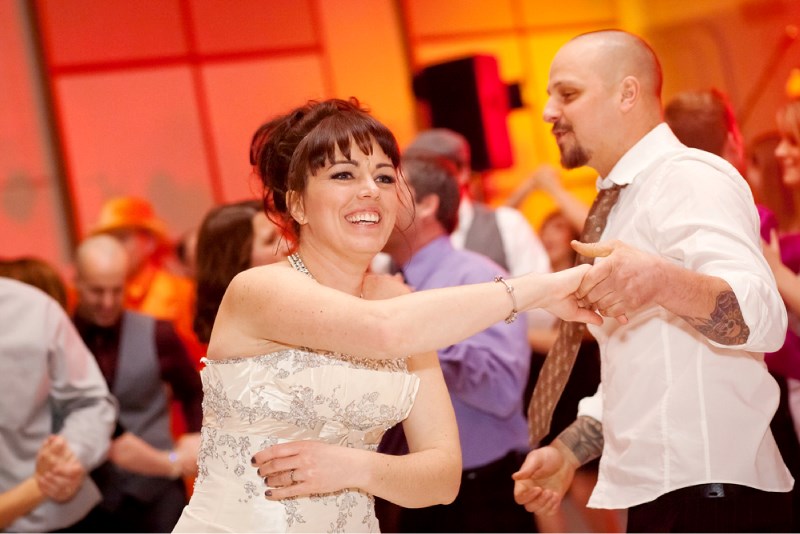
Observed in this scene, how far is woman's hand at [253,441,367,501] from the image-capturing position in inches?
72.1

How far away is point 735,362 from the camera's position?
2164 millimetres

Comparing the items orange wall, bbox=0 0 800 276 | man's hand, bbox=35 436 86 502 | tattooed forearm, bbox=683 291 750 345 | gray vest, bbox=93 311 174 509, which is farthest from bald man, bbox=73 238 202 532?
orange wall, bbox=0 0 800 276

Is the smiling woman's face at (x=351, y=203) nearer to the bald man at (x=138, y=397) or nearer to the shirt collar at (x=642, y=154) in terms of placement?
the shirt collar at (x=642, y=154)

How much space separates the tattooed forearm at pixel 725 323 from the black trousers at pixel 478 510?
3.91 feet

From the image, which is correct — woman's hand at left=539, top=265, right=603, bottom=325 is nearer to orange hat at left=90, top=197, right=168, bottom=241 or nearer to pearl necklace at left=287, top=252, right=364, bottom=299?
pearl necklace at left=287, top=252, right=364, bottom=299

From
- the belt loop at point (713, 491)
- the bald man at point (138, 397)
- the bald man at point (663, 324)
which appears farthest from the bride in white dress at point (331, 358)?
the bald man at point (138, 397)

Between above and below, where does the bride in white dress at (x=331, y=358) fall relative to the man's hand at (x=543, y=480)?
above

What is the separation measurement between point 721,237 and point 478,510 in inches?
52.9

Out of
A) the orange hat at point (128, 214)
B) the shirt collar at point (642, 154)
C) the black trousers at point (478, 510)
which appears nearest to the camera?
the shirt collar at point (642, 154)

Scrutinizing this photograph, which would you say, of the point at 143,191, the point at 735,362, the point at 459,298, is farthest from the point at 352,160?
the point at 143,191

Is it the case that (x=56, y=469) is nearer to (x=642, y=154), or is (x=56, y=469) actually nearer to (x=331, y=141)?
(x=331, y=141)

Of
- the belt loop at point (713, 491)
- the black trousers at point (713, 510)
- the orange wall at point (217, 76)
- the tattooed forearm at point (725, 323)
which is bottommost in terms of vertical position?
the black trousers at point (713, 510)

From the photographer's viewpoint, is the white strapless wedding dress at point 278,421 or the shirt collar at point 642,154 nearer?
the white strapless wedding dress at point 278,421

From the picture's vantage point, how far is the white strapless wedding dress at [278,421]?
1.93m
